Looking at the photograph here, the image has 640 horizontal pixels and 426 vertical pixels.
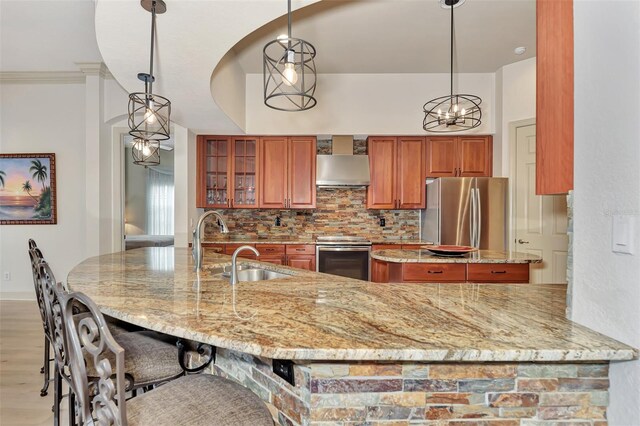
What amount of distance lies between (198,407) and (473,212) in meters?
3.64

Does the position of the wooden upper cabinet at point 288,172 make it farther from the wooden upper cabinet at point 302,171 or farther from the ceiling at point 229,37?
the ceiling at point 229,37

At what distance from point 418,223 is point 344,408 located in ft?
13.2

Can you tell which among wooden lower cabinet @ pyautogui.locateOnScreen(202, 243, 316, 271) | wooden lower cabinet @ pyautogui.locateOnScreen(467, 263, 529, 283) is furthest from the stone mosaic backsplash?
wooden lower cabinet @ pyautogui.locateOnScreen(467, 263, 529, 283)

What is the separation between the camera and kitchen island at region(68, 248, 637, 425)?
2.85ft

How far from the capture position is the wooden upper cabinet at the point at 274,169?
14.6 feet

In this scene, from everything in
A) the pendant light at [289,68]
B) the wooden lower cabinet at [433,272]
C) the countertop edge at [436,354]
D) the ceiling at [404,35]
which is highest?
the ceiling at [404,35]

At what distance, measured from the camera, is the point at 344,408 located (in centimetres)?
95

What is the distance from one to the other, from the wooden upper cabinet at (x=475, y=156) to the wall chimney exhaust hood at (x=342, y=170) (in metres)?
1.24

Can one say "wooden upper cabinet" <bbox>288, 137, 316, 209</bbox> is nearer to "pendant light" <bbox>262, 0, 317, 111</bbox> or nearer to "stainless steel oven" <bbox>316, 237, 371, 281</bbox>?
"pendant light" <bbox>262, 0, 317, 111</bbox>

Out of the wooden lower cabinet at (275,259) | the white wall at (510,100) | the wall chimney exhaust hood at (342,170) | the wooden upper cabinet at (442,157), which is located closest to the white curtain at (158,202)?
the wooden lower cabinet at (275,259)

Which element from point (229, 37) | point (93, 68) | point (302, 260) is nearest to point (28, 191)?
point (93, 68)

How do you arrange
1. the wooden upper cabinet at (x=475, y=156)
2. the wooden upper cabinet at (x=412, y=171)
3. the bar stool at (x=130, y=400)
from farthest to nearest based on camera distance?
the wooden upper cabinet at (x=412, y=171), the wooden upper cabinet at (x=475, y=156), the bar stool at (x=130, y=400)

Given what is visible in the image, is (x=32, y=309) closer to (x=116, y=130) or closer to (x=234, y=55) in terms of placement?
(x=116, y=130)

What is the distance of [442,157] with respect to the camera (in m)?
4.37
